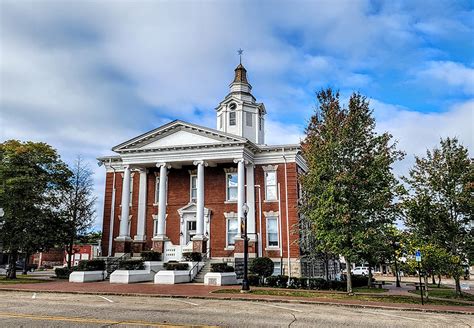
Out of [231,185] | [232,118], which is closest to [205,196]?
[231,185]

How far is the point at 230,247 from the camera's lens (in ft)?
116

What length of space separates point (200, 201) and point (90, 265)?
937cm

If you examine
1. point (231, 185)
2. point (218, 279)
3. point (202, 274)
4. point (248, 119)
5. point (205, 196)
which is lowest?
point (218, 279)

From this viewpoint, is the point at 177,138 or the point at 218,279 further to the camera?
the point at 177,138

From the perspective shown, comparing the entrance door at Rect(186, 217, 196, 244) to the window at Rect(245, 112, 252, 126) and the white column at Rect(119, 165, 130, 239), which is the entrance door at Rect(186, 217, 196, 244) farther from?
the window at Rect(245, 112, 252, 126)

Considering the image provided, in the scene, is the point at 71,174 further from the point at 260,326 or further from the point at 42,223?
the point at 260,326

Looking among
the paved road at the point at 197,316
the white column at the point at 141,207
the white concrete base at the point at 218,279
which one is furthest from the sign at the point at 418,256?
the white column at the point at 141,207

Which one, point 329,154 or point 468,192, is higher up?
point 329,154

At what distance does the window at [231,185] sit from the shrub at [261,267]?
706cm

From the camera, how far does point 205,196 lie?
36.9 metres

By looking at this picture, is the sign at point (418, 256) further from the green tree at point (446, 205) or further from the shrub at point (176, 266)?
the shrub at point (176, 266)

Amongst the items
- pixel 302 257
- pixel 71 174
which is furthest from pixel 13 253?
pixel 302 257

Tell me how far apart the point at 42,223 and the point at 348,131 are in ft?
74.5

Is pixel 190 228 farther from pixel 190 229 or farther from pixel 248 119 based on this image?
pixel 248 119
